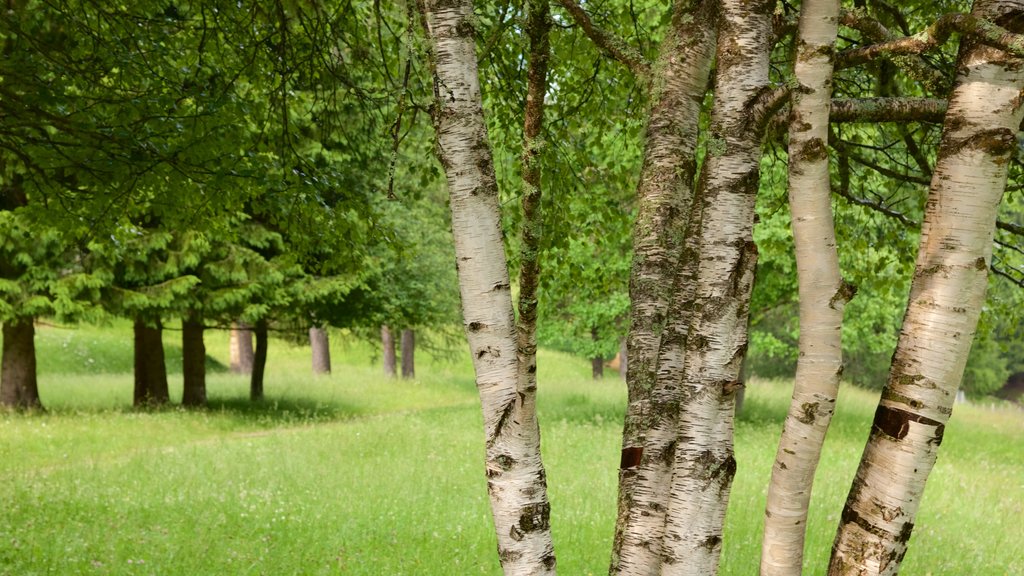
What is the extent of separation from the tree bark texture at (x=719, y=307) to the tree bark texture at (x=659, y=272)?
29 cm

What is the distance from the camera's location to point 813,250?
3.21 meters

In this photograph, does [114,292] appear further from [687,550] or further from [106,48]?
[687,550]

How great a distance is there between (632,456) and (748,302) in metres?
0.87

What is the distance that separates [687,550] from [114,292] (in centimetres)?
1602

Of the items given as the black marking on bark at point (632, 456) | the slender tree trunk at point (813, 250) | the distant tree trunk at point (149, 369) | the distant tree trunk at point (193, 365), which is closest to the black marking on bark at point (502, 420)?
the black marking on bark at point (632, 456)

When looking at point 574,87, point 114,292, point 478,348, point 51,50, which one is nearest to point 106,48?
point 51,50

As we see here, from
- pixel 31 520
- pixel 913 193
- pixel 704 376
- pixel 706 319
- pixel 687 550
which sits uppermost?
pixel 913 193

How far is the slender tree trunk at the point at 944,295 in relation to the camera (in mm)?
2938

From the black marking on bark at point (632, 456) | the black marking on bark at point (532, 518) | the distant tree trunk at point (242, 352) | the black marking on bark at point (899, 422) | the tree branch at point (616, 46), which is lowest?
the distant tree trunk at point (242, 352)

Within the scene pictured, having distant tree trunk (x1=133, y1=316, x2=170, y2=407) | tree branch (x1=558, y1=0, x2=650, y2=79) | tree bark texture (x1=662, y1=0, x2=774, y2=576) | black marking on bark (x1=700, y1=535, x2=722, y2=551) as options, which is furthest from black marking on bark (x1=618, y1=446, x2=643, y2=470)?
distant tree trunk (x1=133, y1=316, x2=170, y2=407)

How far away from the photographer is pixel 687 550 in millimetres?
3139

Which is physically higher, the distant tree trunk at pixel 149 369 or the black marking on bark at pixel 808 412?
the black marking on bark at pixel 808 412

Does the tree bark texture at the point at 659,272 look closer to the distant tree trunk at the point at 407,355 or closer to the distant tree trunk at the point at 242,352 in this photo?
the distant tree trunk at the point at 407,355

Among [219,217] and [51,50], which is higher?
[51,50]
